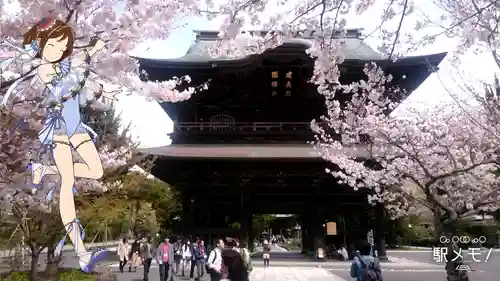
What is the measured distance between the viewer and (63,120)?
14.0 ft

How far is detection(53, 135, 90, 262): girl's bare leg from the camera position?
406cm

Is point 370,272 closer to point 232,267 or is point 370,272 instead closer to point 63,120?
point 232,267

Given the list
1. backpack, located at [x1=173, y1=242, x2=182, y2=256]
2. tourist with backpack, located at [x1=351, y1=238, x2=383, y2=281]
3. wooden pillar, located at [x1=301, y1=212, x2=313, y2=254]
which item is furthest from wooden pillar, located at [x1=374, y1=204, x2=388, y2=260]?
tourist with backpack, located at [x1=351, y1=238, x2=383, y2=281]

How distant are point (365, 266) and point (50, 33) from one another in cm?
507

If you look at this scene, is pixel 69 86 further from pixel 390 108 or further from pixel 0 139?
pixel 390 108

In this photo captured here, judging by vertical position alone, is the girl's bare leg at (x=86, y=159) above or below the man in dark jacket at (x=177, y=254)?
→ above

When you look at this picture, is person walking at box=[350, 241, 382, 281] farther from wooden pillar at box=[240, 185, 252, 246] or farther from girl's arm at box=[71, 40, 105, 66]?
wooden pillar at box=[240, 185, 252, 246]

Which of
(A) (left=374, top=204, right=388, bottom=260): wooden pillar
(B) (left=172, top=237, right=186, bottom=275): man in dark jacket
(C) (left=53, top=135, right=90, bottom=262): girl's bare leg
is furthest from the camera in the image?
(A) (left=374, top=204, right=388, bottom=260): wooden pillar

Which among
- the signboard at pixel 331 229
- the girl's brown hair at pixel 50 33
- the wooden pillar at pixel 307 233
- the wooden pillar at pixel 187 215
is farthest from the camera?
the wooden pillar at pixel 307 233

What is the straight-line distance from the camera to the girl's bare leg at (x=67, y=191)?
4062 mm

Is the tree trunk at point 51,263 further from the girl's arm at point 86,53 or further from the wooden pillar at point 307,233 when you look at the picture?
the wooden pillar at point 307,233

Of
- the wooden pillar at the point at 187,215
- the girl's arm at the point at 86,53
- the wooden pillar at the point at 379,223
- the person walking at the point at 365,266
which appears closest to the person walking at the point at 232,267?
the person walking at the point at 365,266

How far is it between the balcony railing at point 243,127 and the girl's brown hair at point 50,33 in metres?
12.7

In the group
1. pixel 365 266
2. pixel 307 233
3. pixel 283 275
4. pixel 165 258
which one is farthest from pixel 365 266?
pixel 307 233
